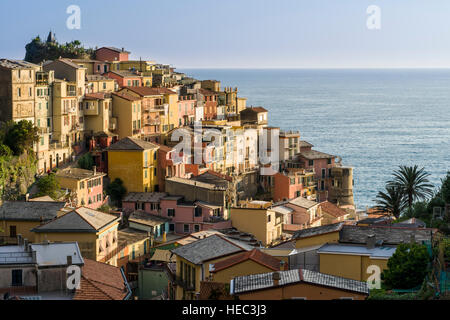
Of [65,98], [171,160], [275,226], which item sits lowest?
[275,226]

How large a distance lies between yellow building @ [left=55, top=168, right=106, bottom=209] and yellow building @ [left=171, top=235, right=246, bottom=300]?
1840 centimetres

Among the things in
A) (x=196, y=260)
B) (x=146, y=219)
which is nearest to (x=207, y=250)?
(x=196, y=260)

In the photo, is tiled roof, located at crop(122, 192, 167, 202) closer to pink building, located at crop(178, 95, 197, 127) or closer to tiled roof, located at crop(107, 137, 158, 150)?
tiled roof, located at crop(107, 137, 158, 150)

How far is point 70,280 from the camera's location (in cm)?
2472

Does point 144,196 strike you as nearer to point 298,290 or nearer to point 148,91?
point 148,91

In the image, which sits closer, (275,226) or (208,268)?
(208,268)

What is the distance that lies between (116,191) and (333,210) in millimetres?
16948

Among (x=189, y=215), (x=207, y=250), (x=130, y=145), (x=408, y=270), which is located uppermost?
(x=130, y=145)

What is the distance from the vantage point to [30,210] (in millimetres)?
37812

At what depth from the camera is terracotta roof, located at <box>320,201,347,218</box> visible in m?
57.8

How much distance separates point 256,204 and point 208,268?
26986 millimetres

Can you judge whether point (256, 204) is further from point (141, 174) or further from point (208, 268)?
point (208, 268)
